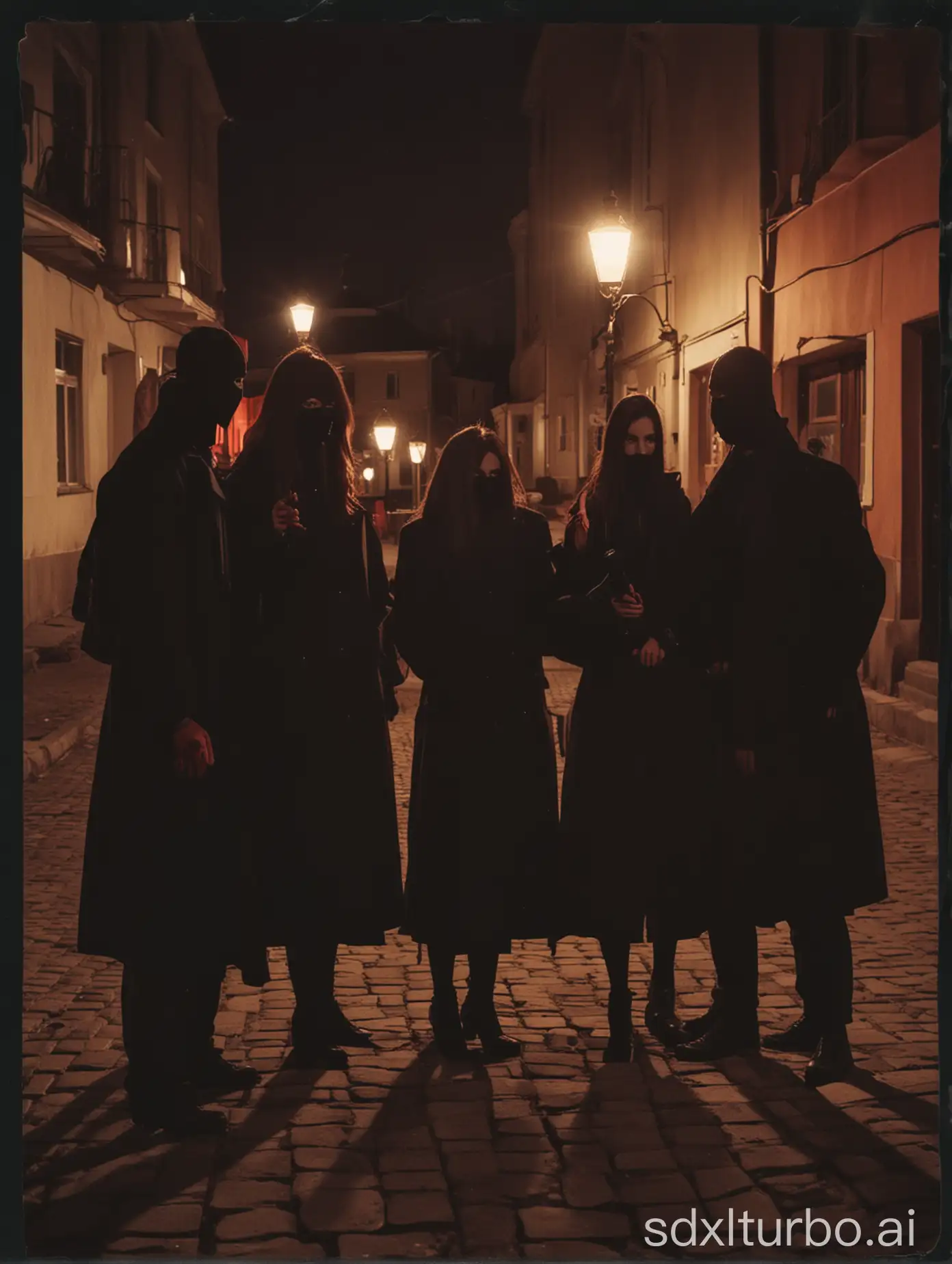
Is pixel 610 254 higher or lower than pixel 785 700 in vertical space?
higher

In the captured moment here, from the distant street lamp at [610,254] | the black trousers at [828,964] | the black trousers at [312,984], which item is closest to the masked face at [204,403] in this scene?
the black trousers at [312,984]

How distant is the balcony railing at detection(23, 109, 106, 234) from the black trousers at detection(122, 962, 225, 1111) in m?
13.6

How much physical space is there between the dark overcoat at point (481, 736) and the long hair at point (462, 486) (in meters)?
0.05

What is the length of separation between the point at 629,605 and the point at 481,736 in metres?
0.62

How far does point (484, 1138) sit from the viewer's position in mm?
4211

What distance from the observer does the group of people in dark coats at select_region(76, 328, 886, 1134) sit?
15.4ft

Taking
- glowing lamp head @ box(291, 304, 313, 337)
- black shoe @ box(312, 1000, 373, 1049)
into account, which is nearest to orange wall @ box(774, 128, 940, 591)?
glowing lamp head @ box(291, 304, 313, 337)

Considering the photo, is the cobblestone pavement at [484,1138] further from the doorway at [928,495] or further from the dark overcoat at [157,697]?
the doorway at [928,495]

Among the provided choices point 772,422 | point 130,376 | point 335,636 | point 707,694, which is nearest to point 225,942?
point 335,636

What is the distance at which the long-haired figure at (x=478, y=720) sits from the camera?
5.01 metres

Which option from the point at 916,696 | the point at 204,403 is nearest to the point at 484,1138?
the point at 204,403

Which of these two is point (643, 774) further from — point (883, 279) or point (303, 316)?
point (303, 316)

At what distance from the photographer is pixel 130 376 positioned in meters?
24.3

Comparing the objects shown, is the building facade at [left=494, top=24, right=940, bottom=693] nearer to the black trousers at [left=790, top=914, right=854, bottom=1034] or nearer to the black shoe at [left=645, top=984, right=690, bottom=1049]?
the black trousers at [left=790, top=914, right=854, bottom=1034]
